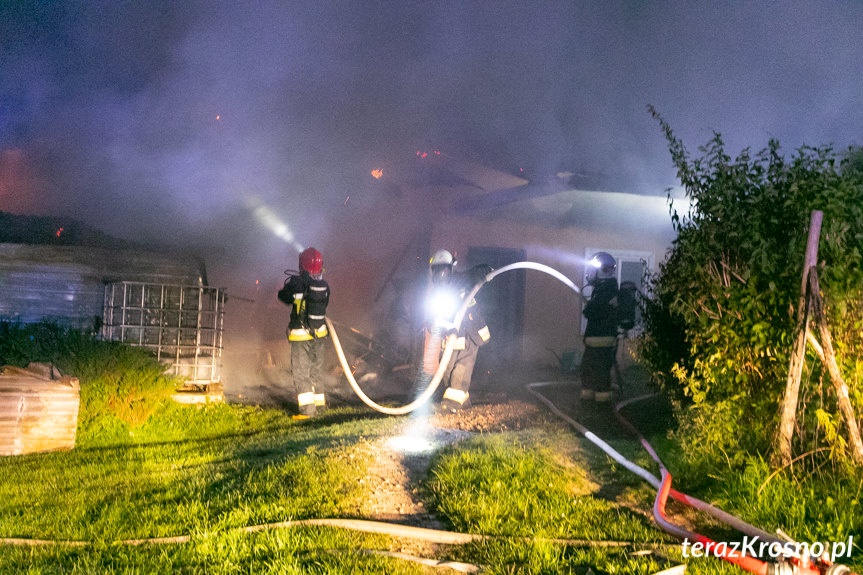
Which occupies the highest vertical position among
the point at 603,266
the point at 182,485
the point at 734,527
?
the point at 603,266

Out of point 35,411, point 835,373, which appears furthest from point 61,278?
point 835,373

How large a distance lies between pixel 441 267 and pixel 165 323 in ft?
14.1

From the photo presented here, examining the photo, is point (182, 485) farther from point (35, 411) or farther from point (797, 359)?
point (797, 359)

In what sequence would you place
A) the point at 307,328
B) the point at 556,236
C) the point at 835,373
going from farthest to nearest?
the point at 556,236, the point at 307,328, the point at 835,373

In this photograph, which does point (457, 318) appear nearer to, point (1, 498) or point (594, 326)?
point (594, 326)

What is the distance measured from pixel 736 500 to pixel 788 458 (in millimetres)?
486

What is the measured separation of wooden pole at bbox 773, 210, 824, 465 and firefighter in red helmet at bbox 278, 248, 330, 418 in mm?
5334

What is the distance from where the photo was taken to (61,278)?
8.16 metres

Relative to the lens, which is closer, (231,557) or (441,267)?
(231,557)

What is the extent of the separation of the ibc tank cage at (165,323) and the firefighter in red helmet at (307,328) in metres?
1.52

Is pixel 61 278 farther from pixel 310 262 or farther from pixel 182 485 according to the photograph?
pixel 182 485

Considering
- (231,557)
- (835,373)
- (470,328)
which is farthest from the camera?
(470,328)

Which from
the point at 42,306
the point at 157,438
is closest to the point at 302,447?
the point at 157,438

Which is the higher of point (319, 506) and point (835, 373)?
point (835, 373)
